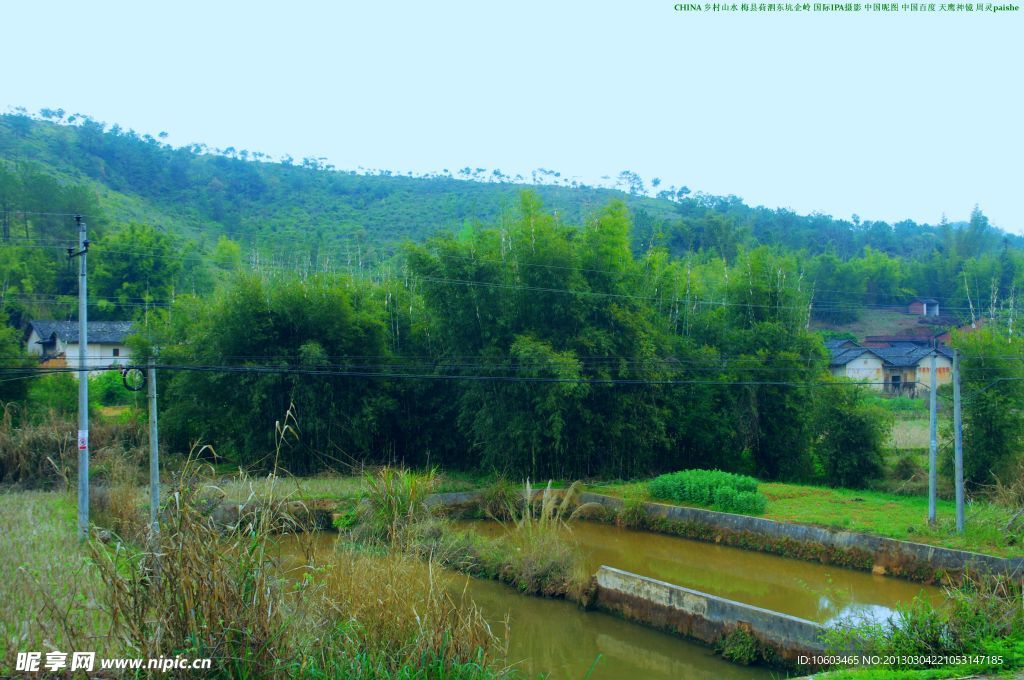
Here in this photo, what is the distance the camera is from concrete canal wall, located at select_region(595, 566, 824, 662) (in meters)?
8.08

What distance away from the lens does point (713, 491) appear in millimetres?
15312

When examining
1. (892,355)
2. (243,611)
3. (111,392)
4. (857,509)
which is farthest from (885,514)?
(111,392)

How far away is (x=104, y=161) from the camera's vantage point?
44.5 metres

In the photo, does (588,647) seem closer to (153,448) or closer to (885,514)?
(153,448)

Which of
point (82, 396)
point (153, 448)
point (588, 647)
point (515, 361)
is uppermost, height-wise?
point (82, 396)

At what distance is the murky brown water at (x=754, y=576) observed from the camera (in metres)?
10.2

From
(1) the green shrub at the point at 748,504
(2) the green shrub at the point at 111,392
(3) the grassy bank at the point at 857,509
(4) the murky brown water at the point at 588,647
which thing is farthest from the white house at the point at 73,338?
(1) the green shrub at the point at 748,504

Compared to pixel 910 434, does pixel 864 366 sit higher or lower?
higher

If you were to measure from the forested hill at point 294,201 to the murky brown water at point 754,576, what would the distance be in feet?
72.7

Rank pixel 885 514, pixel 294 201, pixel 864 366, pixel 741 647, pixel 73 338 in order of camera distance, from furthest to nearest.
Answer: pixel 294 201 < pixel 864 366 < pixel 73 338 < pixel 885 514 < pixel 741 647

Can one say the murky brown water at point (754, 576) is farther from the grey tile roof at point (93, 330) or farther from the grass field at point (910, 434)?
the grey tile roof at point (93, 330)

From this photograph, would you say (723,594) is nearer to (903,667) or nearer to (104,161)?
(903,667)

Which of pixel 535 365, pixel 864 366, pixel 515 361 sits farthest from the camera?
pixel 864 366

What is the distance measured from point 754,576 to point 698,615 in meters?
3.30
